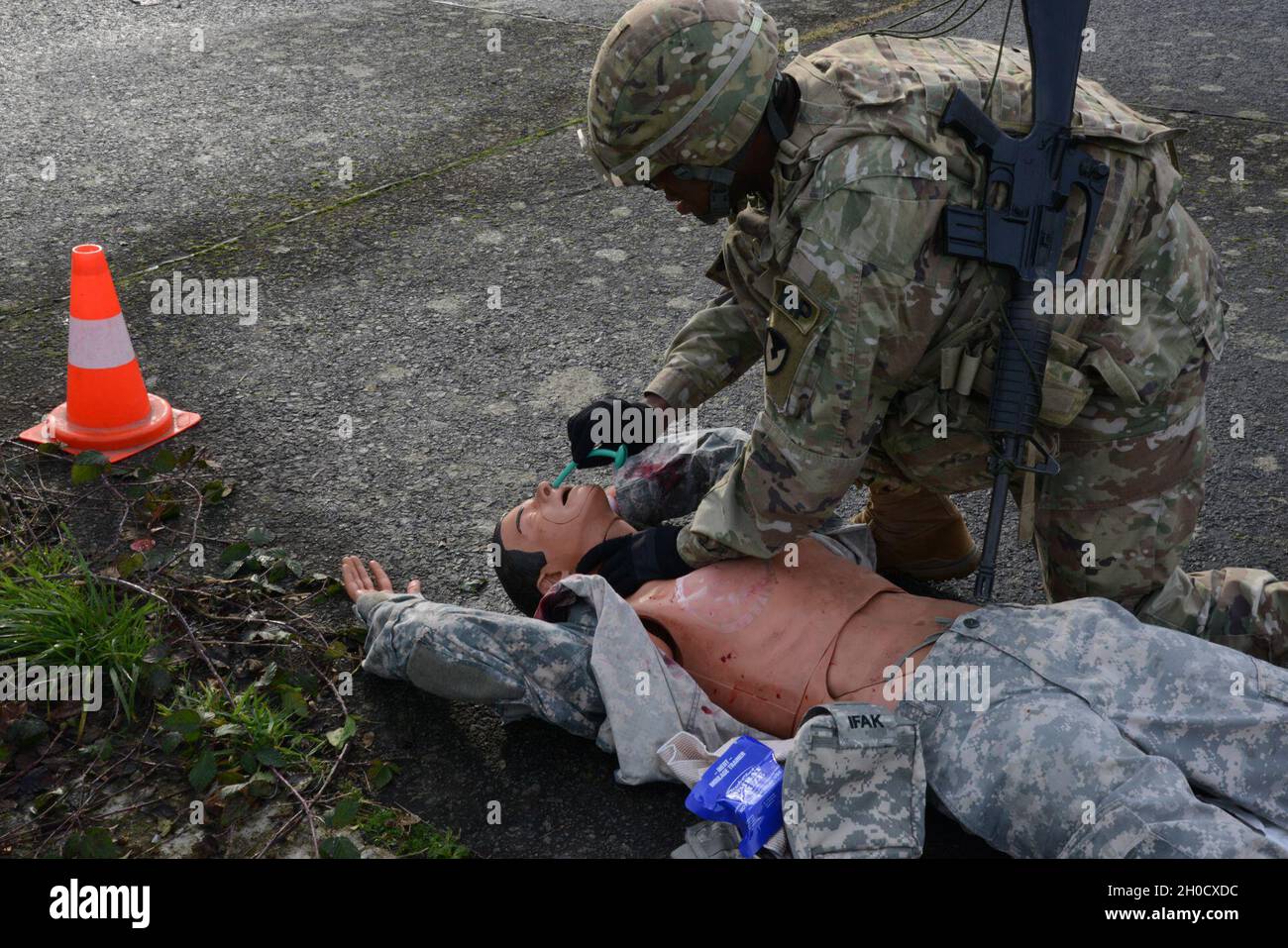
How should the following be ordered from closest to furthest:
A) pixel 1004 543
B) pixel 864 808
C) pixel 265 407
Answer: pixel 864 808
pixel 1004 543
pixel 265 407

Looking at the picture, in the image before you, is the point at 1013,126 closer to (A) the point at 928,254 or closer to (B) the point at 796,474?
(A) the point at 928,254

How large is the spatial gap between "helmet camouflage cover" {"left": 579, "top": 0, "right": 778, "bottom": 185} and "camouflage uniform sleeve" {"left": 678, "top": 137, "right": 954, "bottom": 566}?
0.23 meters

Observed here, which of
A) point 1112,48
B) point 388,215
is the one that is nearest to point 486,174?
point 388,215

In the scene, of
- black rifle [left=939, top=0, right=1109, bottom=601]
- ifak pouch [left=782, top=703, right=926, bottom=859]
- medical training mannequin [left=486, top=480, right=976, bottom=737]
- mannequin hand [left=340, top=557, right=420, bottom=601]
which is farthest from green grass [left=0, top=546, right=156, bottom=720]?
black rifle [left=939, top=0, right=1109, bottom=601]

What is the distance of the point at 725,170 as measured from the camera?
269 centimetres

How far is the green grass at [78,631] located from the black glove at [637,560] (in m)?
1.01

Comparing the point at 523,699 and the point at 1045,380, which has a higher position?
the point at 1045,380

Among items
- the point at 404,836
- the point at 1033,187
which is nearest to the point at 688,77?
the point at 1033,187

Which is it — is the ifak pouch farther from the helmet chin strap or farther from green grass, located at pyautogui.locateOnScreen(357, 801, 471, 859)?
the helmet chin strap

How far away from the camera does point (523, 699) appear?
8.82 ft

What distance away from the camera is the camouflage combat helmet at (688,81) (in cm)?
257

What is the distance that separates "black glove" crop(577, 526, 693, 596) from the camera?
2920 mm

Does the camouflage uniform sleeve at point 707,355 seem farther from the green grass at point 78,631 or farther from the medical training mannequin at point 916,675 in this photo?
the green grass at point 78,631

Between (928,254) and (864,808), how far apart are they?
109 centimetres
